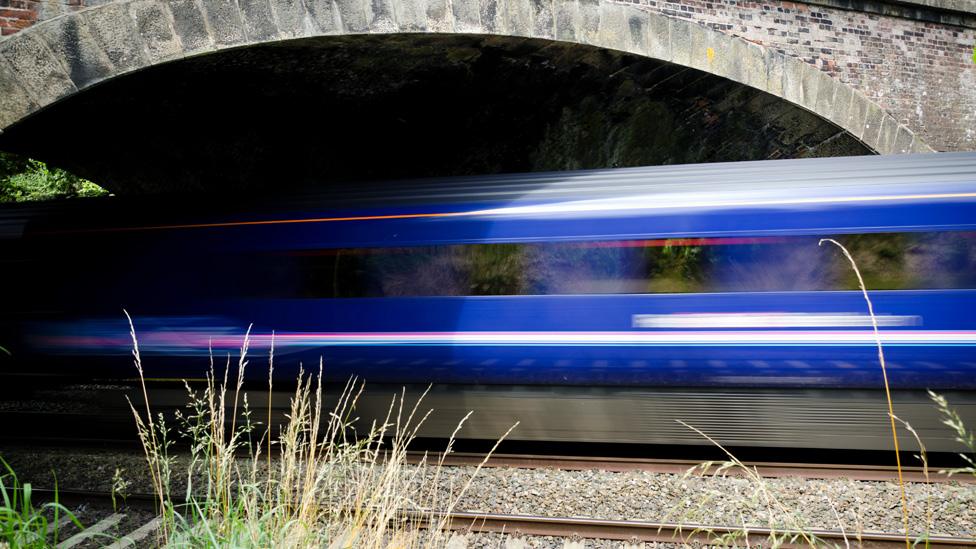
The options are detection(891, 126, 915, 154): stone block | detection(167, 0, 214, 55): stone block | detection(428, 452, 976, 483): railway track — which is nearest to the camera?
detection(428, 452, 976, 483): railway track

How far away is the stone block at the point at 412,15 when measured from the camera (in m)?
6.75

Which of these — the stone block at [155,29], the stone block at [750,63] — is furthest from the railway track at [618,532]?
the stone block at [750,63]

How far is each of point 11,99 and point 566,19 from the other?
5.66m

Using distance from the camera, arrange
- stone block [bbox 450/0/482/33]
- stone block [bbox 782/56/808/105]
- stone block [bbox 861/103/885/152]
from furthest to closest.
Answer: stone block [bbox 861/103/885/152] → stone block [bbox 782/56/808/105] → stone block [bbox 450/0/482/33]

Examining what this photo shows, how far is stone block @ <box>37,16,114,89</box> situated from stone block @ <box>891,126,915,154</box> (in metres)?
10.7

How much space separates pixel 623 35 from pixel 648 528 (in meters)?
6.23

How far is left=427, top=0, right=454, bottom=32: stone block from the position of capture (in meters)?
6.91

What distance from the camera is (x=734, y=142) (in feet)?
35.5

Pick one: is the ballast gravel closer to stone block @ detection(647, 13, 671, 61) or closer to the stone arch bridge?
the stone arch bridge

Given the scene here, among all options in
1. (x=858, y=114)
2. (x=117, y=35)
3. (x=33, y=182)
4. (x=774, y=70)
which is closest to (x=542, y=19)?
(x=774, y=70)

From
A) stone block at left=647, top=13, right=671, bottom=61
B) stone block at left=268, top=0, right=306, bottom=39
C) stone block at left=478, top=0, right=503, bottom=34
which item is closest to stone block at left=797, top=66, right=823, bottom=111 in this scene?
stone block at left=647, top=13, right=671, bottom=61

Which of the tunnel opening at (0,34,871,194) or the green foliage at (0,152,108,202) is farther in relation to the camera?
the green foliage at (0,152,108,202)

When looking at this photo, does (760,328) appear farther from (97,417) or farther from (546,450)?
(97,417)

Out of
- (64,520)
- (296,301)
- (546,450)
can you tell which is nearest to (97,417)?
(64,520)
